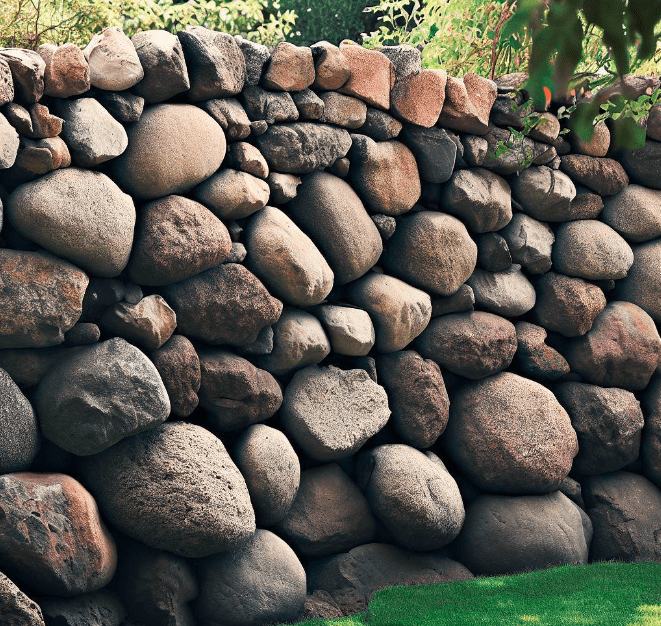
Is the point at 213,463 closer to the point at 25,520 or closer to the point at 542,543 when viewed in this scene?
the point at 25,520

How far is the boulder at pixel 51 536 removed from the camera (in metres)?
2.83

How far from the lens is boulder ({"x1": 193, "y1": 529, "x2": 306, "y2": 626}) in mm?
3314

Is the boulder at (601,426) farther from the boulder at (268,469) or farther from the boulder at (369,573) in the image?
the boulder at (268,469)

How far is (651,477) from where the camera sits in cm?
447

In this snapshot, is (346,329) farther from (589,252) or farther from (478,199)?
(589,252)

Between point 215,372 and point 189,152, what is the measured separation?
0.83 metres

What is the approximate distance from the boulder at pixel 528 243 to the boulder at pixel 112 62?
79.7 inches

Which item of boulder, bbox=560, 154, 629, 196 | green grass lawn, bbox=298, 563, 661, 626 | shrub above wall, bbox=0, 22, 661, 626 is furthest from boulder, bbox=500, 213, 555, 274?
green grass lawn, bbox=298, 563, 661, 626

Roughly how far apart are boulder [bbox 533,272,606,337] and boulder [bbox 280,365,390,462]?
1.08m

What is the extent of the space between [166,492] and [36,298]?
801 mm

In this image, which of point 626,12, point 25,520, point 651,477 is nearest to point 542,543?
point 651,477

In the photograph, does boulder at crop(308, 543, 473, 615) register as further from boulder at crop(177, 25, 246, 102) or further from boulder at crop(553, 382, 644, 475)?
boulder at crop(177, 25, 246, 102)

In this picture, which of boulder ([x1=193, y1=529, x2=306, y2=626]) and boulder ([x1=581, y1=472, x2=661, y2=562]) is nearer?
boulder ([x1=193, y1=529, x2=306, y2=626])

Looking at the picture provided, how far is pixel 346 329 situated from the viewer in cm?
372
